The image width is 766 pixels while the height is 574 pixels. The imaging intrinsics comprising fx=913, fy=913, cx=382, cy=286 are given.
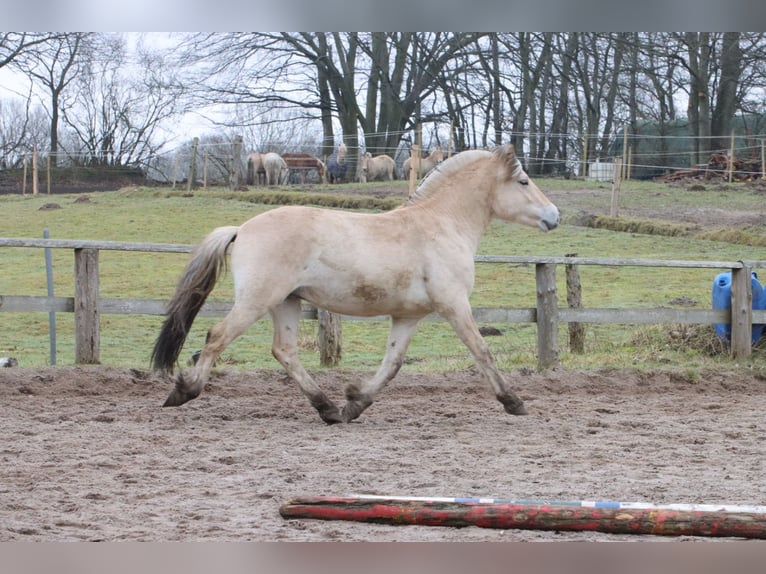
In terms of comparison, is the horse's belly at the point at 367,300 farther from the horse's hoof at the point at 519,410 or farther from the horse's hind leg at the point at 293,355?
the horse's hoof at the point at 519,410

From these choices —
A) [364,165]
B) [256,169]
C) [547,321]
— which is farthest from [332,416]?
[364,165]

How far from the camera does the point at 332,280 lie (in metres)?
5.52

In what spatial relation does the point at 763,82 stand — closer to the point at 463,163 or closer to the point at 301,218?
the point at 463,163

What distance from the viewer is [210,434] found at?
5156 millimetres

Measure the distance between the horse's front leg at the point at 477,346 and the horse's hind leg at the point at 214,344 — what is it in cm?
121

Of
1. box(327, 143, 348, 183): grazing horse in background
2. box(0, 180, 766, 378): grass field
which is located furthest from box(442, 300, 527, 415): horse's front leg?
box(327, 143, 348, 183): grazing horse in background

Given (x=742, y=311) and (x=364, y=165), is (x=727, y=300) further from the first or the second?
(x=364, y=165)

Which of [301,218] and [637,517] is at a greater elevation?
[301,218]

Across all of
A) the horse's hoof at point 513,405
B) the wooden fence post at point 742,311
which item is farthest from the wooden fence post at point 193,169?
the horse's hoof at point 513,405

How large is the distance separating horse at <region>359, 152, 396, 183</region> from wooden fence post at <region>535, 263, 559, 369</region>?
9128 millimetres

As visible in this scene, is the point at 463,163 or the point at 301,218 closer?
the point at 301,218

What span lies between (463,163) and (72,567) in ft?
14.6

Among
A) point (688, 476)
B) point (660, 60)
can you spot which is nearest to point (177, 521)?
point (688, 476)

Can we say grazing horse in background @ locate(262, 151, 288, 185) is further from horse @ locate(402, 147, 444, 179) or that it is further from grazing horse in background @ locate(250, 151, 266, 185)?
horse @ locate(402, 147, 444, 179)
